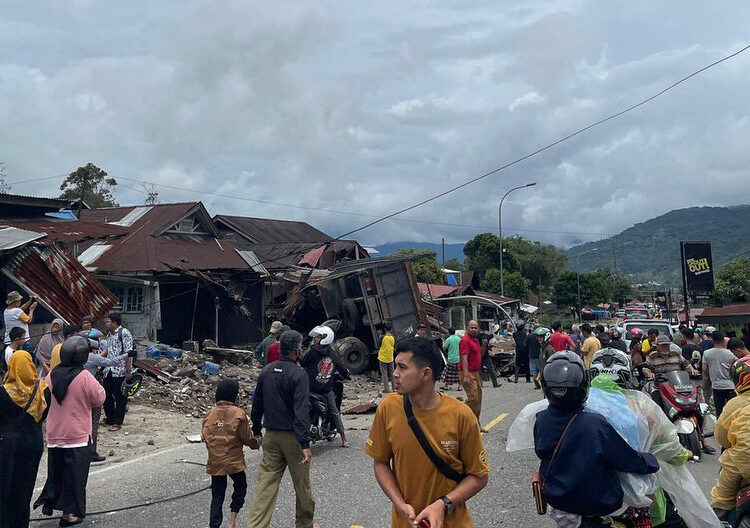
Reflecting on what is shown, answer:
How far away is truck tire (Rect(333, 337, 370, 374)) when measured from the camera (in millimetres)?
20578

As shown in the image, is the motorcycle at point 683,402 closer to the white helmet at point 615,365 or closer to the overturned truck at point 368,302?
the white helmet at point 615,365

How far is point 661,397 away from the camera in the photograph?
30.2 ft

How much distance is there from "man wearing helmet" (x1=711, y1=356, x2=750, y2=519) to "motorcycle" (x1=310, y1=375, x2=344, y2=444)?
5.80 meters

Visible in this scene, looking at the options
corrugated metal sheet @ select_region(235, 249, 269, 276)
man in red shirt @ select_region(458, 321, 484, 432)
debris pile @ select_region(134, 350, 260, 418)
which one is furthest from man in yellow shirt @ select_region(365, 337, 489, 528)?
corrugated metal sheet @ select_region(235, 249, 269, 276)

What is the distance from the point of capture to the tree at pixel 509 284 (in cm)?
5894

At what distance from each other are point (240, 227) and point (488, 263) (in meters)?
31.9

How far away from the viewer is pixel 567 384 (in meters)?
3.72

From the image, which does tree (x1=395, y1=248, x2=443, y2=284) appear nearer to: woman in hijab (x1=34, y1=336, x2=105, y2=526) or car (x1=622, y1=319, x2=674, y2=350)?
car (x1=622, y1=319, x2=674, y2=350)

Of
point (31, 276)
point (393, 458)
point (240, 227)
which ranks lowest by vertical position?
point (393, 458)

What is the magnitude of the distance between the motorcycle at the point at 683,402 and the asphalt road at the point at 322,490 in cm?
31

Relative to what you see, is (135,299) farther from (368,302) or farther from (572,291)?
(572,291)

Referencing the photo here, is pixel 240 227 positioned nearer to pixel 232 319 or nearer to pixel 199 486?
pixel 232 319

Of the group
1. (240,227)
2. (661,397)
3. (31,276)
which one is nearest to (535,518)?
(661,397)

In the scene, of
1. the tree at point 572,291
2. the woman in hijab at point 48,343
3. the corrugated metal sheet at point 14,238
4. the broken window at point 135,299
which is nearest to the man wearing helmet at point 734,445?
the woman in hijab at point 48,343
